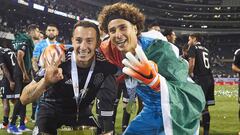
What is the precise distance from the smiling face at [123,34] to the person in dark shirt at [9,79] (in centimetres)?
607

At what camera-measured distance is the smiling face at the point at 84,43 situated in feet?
12.5

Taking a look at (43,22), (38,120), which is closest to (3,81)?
(38,120)

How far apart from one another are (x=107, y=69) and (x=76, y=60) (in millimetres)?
438

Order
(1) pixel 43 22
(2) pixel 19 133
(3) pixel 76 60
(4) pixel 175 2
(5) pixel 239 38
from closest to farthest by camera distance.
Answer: (3) pixel 76 60, (2) pixel 19 133, (1) pixel 43 22, (5) pixel 239 38, (4) pixel 175 2

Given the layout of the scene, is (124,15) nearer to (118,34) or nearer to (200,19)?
(118,34)

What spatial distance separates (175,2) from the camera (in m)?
79.9

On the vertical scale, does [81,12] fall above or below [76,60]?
above

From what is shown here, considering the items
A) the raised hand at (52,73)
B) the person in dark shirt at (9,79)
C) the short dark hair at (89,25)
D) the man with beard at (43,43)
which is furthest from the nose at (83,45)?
the person in dark shirt at (9,79)

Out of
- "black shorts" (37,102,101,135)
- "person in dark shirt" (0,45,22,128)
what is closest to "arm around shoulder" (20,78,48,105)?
"black shorts" (37,102,101,135)

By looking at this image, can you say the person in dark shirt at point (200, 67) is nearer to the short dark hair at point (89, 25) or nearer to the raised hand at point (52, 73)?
the short dark hair at point (89, 25)

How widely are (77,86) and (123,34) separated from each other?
84 cm

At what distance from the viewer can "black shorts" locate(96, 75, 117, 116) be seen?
14.2 feet

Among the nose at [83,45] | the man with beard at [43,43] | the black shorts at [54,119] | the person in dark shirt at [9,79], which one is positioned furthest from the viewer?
the person in dark shirt at [9,79]

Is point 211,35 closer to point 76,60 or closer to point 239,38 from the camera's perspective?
point 239,38
